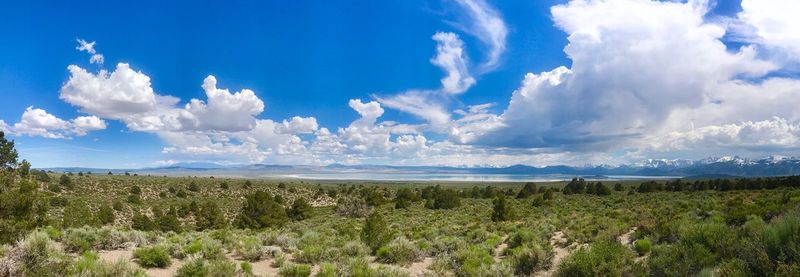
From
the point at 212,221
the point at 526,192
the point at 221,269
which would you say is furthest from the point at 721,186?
the point at 221,269

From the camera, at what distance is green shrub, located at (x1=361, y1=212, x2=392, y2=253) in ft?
50.9

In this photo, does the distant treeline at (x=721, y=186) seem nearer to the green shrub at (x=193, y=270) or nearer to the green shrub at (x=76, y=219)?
the green shrub at (x=76, y=219)

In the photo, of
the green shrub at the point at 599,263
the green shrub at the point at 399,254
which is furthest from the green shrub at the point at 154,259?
the green shrub at the point at 599,263

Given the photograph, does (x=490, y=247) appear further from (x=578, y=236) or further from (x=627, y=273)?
(x=627, y=273)

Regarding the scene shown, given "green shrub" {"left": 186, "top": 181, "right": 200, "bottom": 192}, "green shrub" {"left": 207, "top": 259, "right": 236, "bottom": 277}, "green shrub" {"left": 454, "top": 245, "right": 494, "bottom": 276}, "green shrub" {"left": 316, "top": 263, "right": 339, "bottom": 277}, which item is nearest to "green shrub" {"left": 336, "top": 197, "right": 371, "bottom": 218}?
"green shrub" {"left": 454, "top": 245, "right": 494, "bottom": 276}

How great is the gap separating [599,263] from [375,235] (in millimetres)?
8615

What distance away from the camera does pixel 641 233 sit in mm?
14945

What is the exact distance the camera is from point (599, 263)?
30.7 ft

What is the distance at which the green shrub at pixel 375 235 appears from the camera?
50.9 ft

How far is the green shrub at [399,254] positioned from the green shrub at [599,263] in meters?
5.02

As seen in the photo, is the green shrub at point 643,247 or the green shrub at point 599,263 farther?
the green shrub at point 643,247

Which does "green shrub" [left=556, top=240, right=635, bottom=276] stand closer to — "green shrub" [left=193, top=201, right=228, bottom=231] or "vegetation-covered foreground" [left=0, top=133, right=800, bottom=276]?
"vegetation-covered foreground" [left=0, top=133, right=800, bottom=276]

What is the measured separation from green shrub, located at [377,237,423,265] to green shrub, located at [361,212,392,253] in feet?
3.96

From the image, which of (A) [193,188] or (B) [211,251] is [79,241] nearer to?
Result: (B) [211,251]
